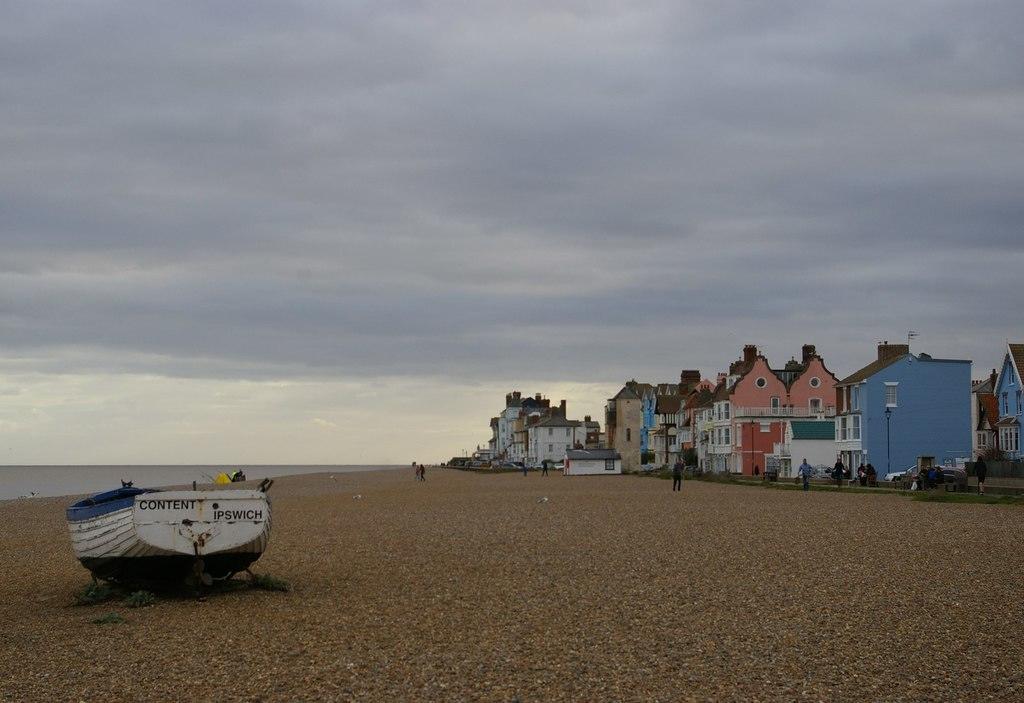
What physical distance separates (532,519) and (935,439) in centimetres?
4582

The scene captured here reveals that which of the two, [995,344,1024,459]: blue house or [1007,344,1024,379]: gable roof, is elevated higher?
[1007,344,1024,379]: gable roof

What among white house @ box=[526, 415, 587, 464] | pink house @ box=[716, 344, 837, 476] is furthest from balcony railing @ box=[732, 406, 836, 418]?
white house @ box=[526, 415, 587, 464]

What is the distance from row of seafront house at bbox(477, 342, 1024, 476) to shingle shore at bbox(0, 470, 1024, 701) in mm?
46251

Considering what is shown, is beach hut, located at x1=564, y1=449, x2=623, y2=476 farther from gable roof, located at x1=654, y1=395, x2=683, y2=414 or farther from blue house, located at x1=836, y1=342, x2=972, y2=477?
blue house, located at x1=836, y1=342, x2=972, y2=477

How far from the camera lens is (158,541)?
18.4 m

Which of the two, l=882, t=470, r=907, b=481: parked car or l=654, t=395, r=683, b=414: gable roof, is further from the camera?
l=654, t=395, r=683, b=414: gable roof

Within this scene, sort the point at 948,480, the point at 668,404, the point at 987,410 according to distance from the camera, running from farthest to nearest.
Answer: the point at 668,404 < the point at 987,410 < the point at 948,480

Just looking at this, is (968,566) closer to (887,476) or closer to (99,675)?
(99,675)

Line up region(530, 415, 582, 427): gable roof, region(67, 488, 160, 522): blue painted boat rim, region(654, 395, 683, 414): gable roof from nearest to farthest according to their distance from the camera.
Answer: region(67, 488, 160, 522): blue painted boat rim, region(654, 395, 683, 414): gable roof, region(530, 415, 582, 427): gable roof

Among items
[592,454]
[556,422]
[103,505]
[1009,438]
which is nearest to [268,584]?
[103,505]

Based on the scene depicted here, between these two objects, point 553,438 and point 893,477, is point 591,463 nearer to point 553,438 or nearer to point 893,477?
point 893,477

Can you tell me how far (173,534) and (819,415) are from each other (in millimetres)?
82391

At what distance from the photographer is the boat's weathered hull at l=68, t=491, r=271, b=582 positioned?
18422mm

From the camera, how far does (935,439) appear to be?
74375 mm
